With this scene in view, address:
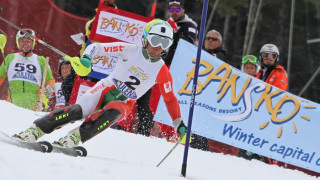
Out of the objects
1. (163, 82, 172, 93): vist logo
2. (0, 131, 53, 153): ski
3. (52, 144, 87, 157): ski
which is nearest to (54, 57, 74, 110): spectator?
(163, 82, 172, 93): vist logo

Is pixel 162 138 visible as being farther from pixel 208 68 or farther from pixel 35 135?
pixel 35 135

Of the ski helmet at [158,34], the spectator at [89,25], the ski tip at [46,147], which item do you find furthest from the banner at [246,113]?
the ski tip at [46,147]

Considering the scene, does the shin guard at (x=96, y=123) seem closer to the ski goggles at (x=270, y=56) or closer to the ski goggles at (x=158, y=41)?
the ski goggles at (x=158, y=41)

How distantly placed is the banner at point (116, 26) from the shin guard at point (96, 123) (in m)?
2.76

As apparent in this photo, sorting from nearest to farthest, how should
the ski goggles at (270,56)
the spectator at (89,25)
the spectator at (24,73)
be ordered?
the ski goggles at (270,56) < the spectator at (89,25) < the spectator at (24,73)

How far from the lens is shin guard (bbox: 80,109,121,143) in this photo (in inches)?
239

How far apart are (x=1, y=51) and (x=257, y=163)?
14.6 ft

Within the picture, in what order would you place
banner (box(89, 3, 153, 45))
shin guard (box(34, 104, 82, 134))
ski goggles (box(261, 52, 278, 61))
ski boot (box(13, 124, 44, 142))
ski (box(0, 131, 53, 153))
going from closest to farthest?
1. ski (box(0, 131, 53, 153))
2. ski boot (box(13, 124, 44, 142))
3. shin guard (box(34, 104, 82, 134))
4. banner (box(89, 3, 153, 45))
5. ski goggles (box(261, 52, 278, 61))

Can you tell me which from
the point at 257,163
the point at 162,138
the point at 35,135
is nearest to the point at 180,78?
the point at 162,138

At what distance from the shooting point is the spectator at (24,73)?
948cm

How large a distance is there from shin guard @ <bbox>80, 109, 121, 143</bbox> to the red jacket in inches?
129

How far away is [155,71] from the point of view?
21.1 feet

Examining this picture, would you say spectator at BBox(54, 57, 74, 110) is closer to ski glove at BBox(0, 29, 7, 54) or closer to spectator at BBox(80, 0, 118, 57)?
spectator at BBox(80, 0, 118, 57)

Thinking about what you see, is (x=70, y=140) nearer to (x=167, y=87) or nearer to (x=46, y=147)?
(x=46, y=147)
